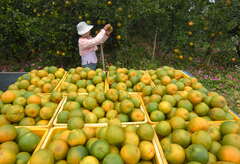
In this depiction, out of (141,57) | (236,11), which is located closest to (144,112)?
(141,57)

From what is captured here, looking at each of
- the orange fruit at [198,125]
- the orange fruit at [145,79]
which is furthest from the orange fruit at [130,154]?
the orange fruit at [145,79]

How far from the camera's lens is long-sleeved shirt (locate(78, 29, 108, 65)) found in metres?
4.02

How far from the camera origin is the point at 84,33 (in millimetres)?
4160

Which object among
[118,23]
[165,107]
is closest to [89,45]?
[118,23]

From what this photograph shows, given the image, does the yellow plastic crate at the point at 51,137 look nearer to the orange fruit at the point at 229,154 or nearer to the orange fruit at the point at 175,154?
the orange fruit at the point at 175,154

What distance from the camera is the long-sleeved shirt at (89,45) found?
4.02 meters

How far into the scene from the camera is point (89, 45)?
4.17 m

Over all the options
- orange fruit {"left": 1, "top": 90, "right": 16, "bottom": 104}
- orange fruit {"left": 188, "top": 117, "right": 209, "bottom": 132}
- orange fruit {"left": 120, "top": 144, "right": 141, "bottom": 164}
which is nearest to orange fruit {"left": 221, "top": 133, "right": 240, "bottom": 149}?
orange fruit {"left": 188, "top": 117, "right": 209, "bottom": 132}

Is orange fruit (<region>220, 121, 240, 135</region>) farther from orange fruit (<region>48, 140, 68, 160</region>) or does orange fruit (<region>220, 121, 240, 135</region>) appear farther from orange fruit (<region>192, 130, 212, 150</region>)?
orange fruit (<region>48, 140, 68, 160</region>)

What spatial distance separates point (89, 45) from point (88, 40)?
12cm

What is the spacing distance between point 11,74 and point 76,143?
2956mm

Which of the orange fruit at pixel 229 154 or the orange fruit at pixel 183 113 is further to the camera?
the orange fruit at pixel 183 113

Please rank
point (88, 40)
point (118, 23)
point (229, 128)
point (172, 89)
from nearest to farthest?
1. point (229, 128)
2. point (172, 89)
3. point (88, 40)
4. point (118, 23)

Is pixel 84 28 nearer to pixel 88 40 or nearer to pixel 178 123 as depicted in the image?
pixel 88 40
